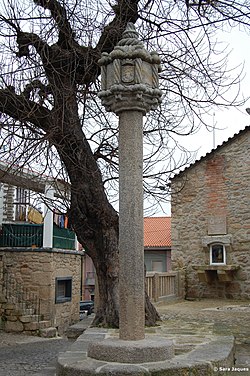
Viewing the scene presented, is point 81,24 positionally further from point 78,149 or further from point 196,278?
point 196,278

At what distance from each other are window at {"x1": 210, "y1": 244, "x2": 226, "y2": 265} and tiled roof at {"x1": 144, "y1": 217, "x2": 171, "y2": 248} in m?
12.2

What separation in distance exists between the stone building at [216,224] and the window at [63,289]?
3874 millimetres

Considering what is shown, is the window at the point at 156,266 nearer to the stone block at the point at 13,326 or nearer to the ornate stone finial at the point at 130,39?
the stone block at the point at 13,326

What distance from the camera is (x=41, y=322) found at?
14445 mm

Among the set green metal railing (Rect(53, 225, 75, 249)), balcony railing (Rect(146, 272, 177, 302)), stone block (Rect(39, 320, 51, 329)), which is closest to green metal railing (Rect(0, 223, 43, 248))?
green metal railing (Rect(53, 225, 75, 249))

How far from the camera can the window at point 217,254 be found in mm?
14812

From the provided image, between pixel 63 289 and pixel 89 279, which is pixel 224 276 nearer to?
pixel 63 289

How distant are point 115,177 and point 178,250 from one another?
723 centimetres

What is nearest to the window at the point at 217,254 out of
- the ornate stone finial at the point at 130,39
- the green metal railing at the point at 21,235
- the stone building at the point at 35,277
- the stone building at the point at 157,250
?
the stone building at the point at 35,277

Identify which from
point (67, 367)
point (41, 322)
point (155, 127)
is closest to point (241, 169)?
point (155, 127)

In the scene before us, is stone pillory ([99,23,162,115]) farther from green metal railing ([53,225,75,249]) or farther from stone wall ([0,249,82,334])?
green metal railing ([53,225,75,249])

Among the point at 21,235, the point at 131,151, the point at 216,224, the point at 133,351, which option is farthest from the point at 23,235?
the point at 133,351

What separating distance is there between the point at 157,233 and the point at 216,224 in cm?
1417

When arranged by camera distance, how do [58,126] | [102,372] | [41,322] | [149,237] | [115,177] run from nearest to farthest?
[102,372] → [58,126] → [115,177] → [41,322] → [149,237]
